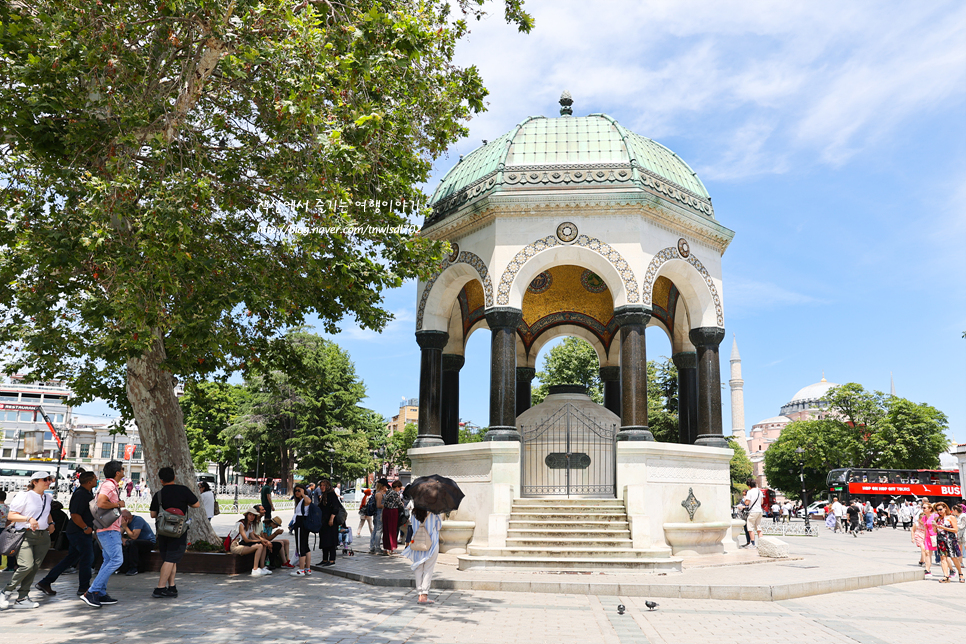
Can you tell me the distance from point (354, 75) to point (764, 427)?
135 metres

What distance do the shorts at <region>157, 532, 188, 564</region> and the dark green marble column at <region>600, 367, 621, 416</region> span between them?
11.4m

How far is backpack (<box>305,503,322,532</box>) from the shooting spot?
443 inches

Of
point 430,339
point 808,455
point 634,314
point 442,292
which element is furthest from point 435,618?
point 808,455

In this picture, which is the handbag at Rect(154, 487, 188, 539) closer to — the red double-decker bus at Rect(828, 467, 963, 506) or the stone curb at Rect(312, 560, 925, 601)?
the stone curb at Rect(312, 560, 925, 601)

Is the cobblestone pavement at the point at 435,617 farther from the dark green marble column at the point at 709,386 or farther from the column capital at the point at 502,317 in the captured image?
the column capital at the point at 502,317

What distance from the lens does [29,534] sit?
7.75 m

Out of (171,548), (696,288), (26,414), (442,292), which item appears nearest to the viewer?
(171,548)

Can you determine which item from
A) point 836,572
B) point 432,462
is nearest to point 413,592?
point 432,462

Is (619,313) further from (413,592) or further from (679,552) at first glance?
(413,592)

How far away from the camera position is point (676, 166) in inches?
595

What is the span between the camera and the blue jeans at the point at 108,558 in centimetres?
746

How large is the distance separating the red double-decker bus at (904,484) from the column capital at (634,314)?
35639 millimetres

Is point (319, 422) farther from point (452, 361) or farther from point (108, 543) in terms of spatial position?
point (108, 543)

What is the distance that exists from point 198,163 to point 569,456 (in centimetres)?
821
